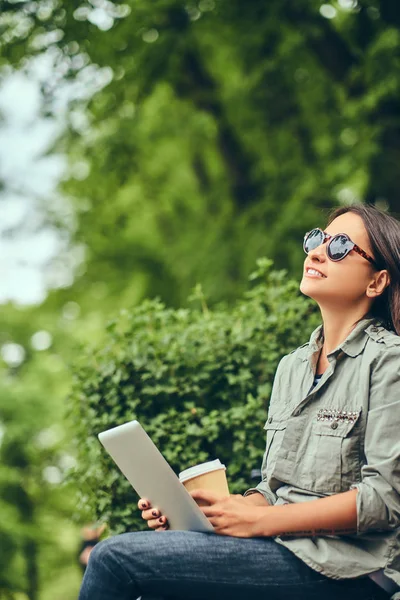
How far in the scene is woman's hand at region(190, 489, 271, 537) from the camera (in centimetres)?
242

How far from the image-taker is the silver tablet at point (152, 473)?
8.02ft

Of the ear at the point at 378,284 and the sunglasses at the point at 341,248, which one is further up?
the sunglasses at the point at 341,248

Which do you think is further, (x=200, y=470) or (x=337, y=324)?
(x=337, y=324)

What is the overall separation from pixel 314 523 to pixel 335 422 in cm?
31

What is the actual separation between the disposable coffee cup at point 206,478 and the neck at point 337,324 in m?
0.52

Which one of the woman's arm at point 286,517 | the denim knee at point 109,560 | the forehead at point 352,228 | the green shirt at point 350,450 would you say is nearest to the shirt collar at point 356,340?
the green shirt at point 350,450

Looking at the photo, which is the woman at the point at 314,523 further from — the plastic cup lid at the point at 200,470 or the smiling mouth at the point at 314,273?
the smiling mouth at the point at 314,273

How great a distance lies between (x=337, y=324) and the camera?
2783mm

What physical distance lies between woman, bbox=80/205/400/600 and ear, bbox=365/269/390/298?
0.50 ft

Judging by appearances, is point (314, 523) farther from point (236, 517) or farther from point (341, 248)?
point (341, 248)

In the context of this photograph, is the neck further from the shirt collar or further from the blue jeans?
the blue jeans

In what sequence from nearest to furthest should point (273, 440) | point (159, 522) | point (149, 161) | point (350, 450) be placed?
point (350, 450)
point (159, 522)
point (273, 440)
point (149, 161)

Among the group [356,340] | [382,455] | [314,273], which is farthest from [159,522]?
[314,273]

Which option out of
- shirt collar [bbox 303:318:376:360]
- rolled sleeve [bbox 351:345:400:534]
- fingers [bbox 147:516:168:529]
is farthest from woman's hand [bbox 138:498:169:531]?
shirt collar [bbox 303:318:376:360]
